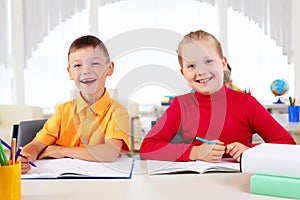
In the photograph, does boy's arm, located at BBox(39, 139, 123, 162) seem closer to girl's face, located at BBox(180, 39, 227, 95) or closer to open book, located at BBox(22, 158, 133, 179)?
open book, located at BBox(22, 158, 133, 179)

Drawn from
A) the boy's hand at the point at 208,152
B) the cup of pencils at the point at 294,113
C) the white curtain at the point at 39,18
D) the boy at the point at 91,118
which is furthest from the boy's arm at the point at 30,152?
the white curtain at the point at 39,18

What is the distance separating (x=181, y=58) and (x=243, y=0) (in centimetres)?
437

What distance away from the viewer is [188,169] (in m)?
0.99

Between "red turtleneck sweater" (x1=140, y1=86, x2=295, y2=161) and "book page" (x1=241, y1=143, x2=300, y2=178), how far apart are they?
0.37 m

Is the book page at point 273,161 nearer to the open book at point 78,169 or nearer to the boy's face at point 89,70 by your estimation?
the open book at point 78,169

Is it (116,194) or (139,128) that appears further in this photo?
(139,128)

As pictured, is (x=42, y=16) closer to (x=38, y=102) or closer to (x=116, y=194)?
(x=38, y=102)

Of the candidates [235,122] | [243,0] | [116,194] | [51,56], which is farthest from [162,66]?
[243,0]

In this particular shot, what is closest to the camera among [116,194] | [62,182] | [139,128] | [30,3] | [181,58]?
[116,194]

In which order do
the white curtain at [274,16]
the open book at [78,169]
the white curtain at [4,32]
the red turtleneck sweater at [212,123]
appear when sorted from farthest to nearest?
1. the white curtain at [274,16]
2. the white curtain at [4,32]
3. the red turtleneck sweater at [212,123]
4. the open book at [78,169]

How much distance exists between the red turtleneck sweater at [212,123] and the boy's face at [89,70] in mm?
203

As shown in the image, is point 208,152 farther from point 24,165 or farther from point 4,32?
point 4,32

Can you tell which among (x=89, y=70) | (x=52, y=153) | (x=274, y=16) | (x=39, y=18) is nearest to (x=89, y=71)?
(x=89, y=70)

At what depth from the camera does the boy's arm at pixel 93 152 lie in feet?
3.71
